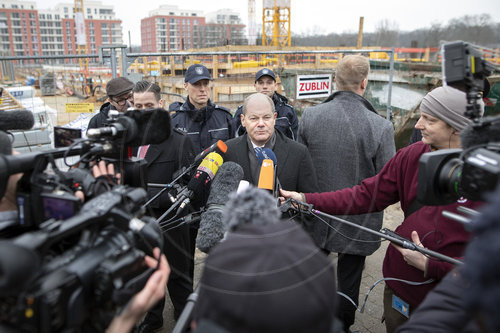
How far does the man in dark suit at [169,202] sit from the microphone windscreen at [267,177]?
1.05 meters

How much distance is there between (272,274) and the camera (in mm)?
802

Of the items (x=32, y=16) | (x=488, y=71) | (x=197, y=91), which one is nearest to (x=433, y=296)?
(x=488, y=71)

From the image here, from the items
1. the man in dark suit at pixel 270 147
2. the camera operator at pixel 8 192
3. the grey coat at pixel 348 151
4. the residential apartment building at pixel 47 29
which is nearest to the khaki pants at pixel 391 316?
the grey coat at pixel 348 151

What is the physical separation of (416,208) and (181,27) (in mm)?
81403

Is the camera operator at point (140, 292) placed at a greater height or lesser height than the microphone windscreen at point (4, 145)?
lesser

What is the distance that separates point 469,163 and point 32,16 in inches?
4114

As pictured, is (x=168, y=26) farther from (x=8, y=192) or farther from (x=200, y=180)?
(x=8, y=192)

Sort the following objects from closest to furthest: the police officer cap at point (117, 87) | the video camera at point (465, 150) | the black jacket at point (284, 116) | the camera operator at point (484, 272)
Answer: the camera operator at point (484, 272) < the video camera at point (465, 150) < the police officer cap at point (117, 87) < the black jacket at point (284, 116)

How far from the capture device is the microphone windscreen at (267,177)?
176 cm

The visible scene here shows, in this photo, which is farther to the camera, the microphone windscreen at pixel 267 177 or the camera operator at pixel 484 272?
the microphone windscreen at pixel 267 177

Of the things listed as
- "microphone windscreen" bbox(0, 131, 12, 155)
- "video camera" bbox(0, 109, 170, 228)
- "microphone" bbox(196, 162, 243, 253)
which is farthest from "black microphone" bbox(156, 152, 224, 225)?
"microphone windscreen" bbox(0, 131, 12, 155)

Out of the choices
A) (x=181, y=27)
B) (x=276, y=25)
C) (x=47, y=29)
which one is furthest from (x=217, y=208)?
(x=47, y=29)

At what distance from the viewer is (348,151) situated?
8.86ft

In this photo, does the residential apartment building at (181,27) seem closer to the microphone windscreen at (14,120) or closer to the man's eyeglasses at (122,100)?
the man's eyeglasses at (122,100)
